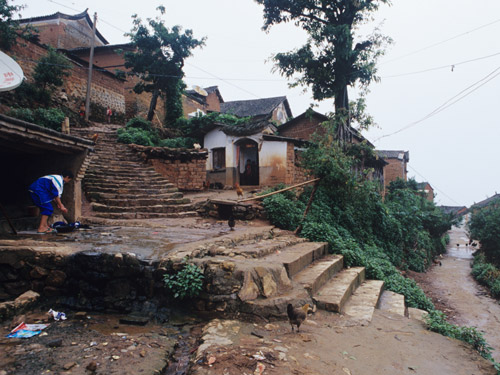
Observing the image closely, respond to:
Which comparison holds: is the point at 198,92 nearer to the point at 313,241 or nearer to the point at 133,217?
the point at 133,217

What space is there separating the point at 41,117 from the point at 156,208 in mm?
10614

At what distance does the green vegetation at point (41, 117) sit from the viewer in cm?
1440

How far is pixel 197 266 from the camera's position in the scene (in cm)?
386

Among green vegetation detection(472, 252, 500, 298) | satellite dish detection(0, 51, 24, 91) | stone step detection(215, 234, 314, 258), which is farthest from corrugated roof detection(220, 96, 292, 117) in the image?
stone step detection(215, 234, 314, 258)

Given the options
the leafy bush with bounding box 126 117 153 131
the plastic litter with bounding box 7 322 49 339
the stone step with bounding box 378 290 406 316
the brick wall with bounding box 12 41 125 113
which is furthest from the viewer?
the leafy bush with bounding box 126 117 153 131

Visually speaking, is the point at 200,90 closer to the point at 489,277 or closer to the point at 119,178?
the point at 119,178

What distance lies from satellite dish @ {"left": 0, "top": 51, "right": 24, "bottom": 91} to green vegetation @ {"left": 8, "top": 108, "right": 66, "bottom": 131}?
21.4ft

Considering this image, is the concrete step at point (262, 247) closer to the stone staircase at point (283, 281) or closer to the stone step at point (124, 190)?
the stone staircase at point (283, 281)

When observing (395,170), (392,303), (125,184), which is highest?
(395,170)

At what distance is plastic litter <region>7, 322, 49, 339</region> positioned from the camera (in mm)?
3166

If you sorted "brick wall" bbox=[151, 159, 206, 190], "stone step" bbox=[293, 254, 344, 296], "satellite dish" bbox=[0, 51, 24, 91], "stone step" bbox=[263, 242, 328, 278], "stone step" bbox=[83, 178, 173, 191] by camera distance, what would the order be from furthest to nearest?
"brick wall" bbox=[151, 159, 206, 190]
"stone step" bbox=[83, 178, 173, 191]
"satellite dish" bbox=[0, 51, 24, 91]
"stone step" bbox=[263, 242, 328, 278]
"stone step" bbox=[293, 254, 344, 296]

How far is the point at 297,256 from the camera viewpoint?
17.3 feet

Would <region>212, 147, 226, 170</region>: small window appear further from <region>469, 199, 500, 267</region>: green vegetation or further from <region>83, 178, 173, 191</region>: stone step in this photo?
<region>469, 199, 500, 267</region>: green vegetation

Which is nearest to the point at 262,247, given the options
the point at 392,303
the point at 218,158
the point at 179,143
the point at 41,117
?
the point at 392,303
